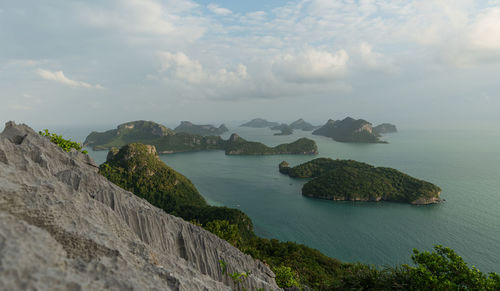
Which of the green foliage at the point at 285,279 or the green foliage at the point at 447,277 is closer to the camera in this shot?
the green foliage at the point at 447,277

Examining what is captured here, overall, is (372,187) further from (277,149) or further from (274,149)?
(274,149)

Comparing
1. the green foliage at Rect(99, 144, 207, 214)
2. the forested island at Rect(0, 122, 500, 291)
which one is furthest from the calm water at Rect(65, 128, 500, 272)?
the forested island at Rect(0, 122, 500, 291)

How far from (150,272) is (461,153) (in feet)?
715

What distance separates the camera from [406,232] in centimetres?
6103

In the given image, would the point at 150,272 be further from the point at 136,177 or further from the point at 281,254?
the point at 136,177

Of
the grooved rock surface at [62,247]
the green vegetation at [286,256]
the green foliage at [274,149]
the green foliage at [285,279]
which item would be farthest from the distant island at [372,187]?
the green foliage at [274,149]

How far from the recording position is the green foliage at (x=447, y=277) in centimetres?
1485

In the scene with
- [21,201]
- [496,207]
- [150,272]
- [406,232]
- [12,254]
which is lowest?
[406,232]

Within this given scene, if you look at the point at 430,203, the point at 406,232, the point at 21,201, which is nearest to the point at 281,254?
the point at 21,201

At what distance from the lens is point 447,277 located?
16.0 meters

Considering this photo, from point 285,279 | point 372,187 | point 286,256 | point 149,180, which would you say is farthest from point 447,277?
point 149,180

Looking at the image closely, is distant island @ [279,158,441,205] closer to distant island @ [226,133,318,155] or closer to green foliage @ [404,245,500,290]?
green foliage @ [404,245,500,290]

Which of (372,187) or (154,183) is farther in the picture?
(372,187)

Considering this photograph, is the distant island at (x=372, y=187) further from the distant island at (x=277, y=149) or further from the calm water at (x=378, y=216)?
the distant island at (x=277, y=149)
